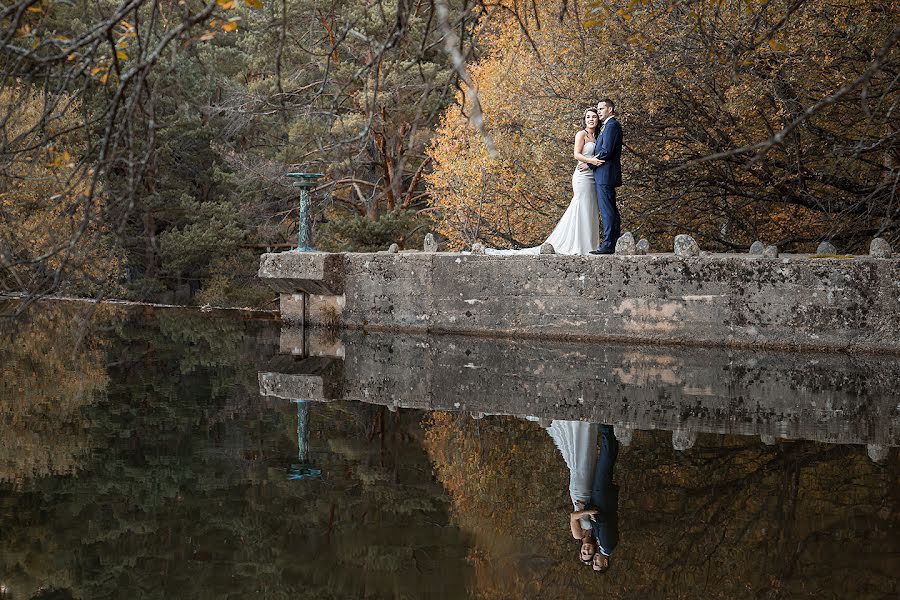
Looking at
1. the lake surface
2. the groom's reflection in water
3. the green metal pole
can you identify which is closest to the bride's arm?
the lake surface

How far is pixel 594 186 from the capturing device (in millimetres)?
14586

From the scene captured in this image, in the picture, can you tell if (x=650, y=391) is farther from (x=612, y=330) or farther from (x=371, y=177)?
(x=371, y=177)

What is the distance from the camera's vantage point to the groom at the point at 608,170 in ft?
44.8

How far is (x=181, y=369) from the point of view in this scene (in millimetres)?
10758

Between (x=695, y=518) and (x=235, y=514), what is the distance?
211cm

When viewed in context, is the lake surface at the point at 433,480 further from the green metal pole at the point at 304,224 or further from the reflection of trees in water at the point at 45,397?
the green metal pole at the point at 304,224

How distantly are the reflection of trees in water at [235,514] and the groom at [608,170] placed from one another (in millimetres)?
6741

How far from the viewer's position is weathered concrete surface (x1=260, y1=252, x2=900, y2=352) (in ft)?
41.1

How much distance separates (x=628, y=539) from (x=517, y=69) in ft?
54.7

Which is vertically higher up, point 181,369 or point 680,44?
point 680,44

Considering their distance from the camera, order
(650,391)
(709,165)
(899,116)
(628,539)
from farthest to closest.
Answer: (709,165), (899,116), (650,391), (628,539)

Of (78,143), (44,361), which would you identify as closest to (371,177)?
(78,143)

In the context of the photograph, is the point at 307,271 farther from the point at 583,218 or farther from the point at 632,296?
the point at 632,296

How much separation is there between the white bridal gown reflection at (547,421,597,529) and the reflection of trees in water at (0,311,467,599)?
0.68 metres
